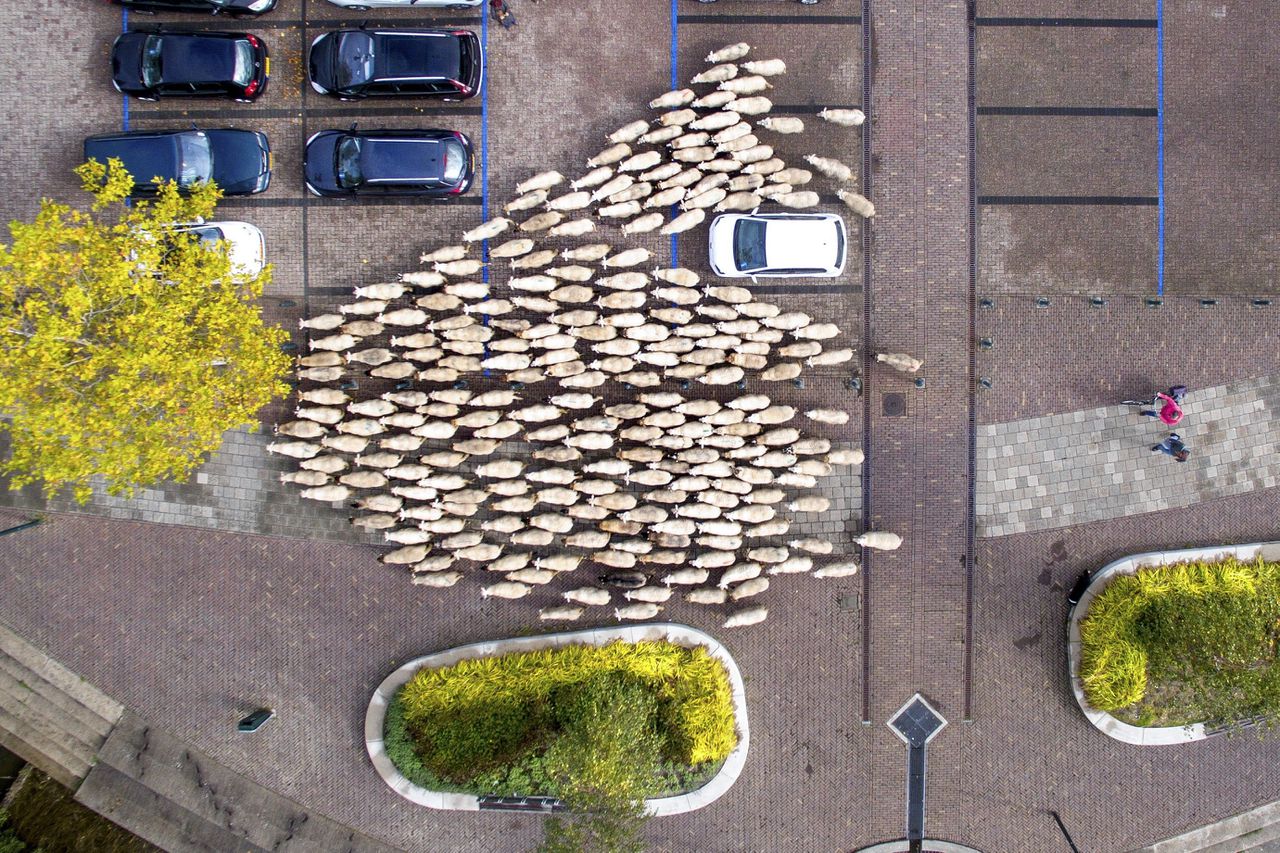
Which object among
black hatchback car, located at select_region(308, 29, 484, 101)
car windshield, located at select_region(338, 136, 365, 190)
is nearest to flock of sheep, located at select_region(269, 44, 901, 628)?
car windshield, located at select_region(338, 136, 365, 190)

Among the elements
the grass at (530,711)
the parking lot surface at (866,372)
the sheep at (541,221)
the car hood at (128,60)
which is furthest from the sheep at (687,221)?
the car hood at (128,60)

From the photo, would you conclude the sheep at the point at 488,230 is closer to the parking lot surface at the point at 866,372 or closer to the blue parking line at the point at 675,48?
the parking lot surface at the point at 866,372


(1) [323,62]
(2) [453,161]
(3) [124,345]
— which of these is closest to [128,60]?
(1) [323,62]

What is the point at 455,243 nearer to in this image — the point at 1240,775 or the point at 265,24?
the point at 265,24

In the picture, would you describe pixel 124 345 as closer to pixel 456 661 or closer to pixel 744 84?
pixel 456 661

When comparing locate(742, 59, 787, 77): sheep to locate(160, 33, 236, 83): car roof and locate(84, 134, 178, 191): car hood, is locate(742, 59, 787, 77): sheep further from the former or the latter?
locate(84, 134, 178, 191): car hood

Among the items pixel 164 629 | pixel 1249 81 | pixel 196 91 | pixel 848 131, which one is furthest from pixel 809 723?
pixel 196 91
